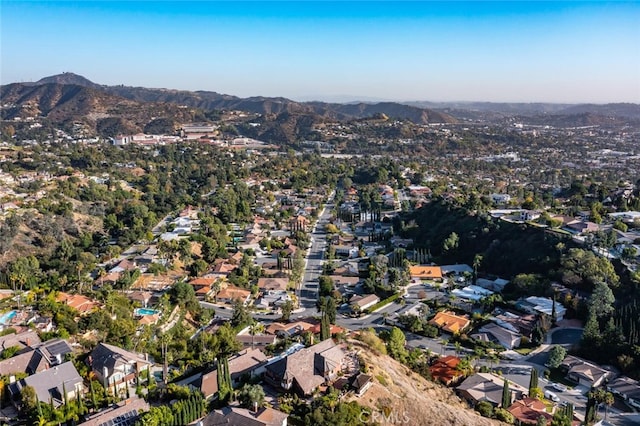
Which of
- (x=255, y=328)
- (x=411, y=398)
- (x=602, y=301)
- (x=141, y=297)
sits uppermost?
(x=602, y=301)

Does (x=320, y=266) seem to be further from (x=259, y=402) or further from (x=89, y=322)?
(x=259, y=402)

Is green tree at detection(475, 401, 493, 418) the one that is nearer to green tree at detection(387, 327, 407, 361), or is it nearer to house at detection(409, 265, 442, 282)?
green tree at detection(387, 327, 407, 361)

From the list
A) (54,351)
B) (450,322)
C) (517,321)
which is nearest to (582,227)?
(517,321)

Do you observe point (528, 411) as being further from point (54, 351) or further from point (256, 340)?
point (54, 351)

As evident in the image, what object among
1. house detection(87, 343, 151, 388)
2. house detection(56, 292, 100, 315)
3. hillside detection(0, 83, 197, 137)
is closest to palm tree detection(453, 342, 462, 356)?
house detection(87, 343, 151, 388)

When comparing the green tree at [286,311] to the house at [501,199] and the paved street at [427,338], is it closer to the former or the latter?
the paved street at [427,338]

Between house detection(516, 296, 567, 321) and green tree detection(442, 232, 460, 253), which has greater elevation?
green tree detection(442, 232, 460, 253)

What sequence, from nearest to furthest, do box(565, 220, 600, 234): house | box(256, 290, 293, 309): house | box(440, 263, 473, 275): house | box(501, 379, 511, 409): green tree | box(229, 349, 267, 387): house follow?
box(229, 349, 267, 387): house < box(501, 379, 511, 409): green tree < box(256, 290, 293, 309): house < box(440, 263, 473, 275): house < box(565, 220, 600, 234): house
